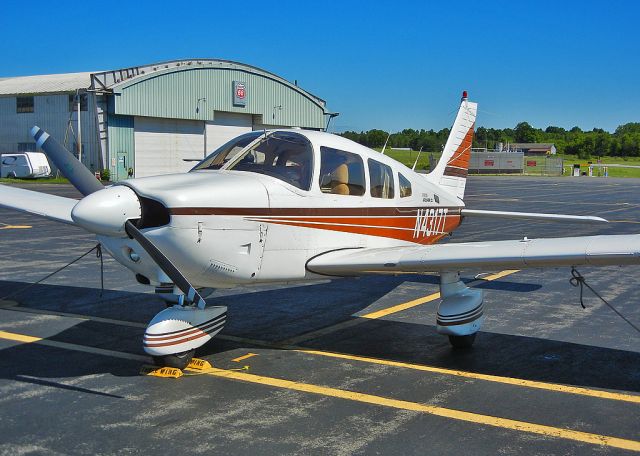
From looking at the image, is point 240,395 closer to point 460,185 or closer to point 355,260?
point 355,260

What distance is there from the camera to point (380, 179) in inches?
348

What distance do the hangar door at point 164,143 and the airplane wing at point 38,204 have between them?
42.0m

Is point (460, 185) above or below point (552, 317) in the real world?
above

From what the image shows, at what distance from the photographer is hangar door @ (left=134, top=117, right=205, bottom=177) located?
52.8m

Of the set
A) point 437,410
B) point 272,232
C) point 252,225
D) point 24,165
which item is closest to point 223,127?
point 24,165

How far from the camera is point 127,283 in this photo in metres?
12.0

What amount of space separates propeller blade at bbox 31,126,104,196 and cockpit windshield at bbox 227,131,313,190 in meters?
1.54

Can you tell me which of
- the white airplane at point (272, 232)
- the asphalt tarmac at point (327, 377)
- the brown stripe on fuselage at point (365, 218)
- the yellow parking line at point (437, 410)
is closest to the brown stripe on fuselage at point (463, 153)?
the brown stripe on fuselage at point (365, 218)

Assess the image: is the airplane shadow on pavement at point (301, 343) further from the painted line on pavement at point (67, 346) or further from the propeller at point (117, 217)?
the propeller at point (117, 217)

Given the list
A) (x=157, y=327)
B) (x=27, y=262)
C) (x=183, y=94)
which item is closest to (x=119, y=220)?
(x=157, y=327)

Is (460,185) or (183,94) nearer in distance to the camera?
(460,185)

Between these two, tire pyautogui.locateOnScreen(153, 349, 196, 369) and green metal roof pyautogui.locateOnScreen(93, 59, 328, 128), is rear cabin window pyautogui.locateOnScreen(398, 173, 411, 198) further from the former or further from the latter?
green metal roof pyautogui.locateOnScreen(93, 59, 328, 128)

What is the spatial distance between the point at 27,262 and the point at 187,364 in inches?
336

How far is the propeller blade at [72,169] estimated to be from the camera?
7.58m
